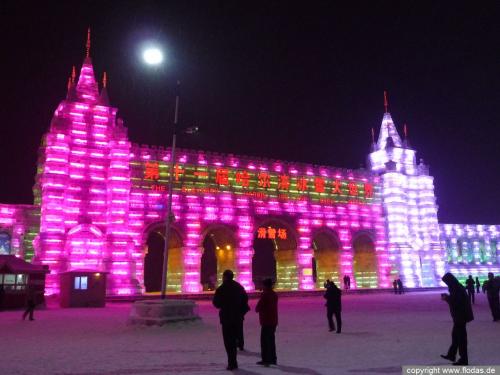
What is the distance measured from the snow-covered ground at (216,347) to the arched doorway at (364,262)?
32.4m

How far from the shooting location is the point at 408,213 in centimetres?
5200

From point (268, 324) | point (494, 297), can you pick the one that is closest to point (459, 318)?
point (268, 324)

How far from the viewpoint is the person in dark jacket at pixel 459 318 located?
930cm

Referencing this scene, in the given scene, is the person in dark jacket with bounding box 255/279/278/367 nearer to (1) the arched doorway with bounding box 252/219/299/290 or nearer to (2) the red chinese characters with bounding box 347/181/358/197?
(1) the arched doorway with bounding box 252/219/299/290

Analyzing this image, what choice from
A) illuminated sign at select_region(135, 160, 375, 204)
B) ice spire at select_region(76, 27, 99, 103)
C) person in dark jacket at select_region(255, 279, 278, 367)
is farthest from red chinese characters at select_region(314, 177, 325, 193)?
person in dark jacket at select_region(255, 279, 278, 367)

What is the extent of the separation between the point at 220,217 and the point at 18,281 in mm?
18424

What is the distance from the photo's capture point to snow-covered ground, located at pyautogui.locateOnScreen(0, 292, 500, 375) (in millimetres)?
9203

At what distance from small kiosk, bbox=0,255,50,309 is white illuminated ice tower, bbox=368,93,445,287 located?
111ft

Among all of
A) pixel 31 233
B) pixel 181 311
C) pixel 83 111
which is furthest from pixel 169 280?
pixel 181 311

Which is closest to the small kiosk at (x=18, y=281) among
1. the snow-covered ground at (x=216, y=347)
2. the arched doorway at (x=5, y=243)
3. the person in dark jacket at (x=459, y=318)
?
the arched doorway at (x=5, y=243)

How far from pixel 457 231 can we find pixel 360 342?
162ft

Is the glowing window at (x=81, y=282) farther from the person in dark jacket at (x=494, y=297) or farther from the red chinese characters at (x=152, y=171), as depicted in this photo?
the person in dark jacket at (x=494, y=297)

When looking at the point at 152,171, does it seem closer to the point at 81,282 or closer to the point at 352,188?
the point at 81,282

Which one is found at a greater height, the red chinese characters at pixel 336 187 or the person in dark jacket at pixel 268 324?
the red chinese characters at pixel 336 187
